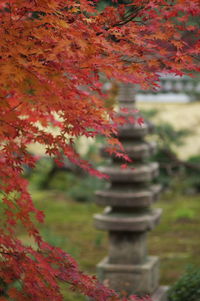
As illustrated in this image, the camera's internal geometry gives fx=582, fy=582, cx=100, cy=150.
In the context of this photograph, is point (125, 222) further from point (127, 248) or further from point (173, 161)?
point (173, 161)

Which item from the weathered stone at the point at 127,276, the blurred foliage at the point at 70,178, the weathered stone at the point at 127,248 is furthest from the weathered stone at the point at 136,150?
the blurred foliage at the point at 70,178

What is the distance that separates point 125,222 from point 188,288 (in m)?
1.29

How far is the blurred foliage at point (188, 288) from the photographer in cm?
598

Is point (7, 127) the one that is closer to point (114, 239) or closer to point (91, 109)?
point (91, 109)

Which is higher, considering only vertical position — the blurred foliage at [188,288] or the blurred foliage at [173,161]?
the blurred foliage at [188,288]

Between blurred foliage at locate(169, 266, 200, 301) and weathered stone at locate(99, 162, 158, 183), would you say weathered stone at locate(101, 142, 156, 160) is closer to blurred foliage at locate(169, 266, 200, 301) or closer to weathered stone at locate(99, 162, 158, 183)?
weathered stone at locate(99, 162, 158, 183)

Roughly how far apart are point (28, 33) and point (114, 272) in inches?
184

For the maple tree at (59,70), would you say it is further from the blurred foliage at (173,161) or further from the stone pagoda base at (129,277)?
the blurred foliage at (173,161)

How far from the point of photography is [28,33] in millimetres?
3068

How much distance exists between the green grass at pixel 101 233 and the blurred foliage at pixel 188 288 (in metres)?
1.69

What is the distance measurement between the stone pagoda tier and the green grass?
0.69 metres

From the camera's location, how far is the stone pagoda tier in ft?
23.3

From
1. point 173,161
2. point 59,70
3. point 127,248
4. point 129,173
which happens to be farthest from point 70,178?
point 59,70

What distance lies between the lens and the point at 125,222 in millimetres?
7035
